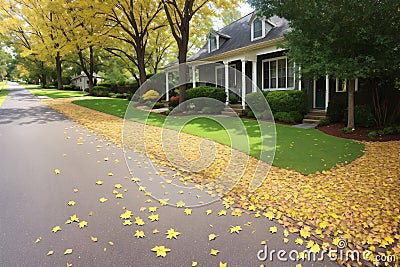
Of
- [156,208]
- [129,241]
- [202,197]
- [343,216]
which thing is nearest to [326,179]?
[343,216]

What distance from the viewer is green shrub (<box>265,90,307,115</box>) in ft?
39.2

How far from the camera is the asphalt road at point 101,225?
2766mm

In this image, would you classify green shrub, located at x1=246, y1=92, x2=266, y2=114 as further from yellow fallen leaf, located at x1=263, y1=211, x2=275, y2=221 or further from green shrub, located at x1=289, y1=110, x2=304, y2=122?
yellow fallen leaf, located at x1=263, y1=211, x2=275, y2=221

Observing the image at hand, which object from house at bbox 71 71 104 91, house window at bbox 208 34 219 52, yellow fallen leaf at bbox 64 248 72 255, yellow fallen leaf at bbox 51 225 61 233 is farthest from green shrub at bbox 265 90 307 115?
house at bbox 71 71 104 91

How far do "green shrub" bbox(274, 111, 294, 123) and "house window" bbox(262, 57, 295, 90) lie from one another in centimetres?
299

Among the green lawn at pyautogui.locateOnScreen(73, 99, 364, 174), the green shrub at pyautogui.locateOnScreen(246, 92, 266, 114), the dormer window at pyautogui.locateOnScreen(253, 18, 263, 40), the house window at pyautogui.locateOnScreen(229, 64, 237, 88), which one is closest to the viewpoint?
the green lawn at pyautogui.locateOnScreen(73, 99, 364, 174)

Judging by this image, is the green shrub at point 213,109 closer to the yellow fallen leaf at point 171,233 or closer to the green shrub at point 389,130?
the green shrub at point 389,130

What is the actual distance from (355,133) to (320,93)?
4811 mm

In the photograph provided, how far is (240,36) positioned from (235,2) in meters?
2.95

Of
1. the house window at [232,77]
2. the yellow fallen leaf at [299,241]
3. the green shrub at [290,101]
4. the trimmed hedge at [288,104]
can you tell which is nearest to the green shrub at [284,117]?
the trimmed hedge at [288,104]

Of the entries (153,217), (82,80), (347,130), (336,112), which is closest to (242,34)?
(336,112)

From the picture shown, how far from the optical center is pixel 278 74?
15195 mm

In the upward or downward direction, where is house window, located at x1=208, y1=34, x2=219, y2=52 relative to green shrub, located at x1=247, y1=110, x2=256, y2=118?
upward

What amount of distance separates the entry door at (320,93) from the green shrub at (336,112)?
249 centimetres
